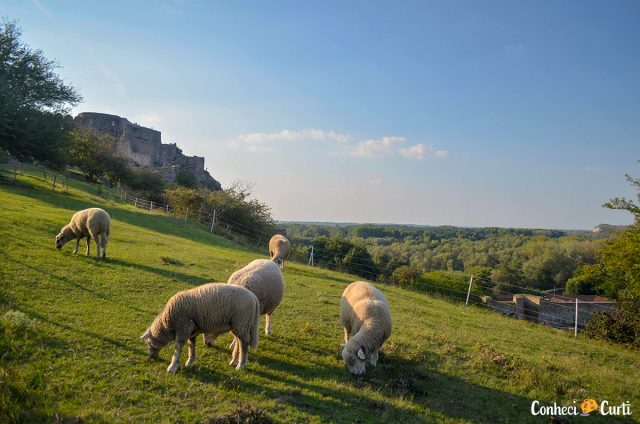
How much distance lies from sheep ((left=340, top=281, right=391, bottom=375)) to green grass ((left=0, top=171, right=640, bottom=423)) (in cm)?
35

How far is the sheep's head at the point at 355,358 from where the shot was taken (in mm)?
6566

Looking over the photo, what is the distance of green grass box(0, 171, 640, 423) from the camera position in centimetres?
484

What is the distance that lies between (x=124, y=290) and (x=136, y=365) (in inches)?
165

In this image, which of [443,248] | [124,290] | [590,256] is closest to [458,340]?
[124,290]

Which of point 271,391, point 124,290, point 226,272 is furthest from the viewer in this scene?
point 226,272

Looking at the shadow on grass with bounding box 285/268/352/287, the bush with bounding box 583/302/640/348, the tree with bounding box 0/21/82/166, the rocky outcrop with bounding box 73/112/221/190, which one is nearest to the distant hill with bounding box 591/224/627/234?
the bush with bounding box 583/302/640/348

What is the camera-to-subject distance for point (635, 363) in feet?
35.8

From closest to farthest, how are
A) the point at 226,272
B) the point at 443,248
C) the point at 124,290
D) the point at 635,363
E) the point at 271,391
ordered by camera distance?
1. the point at 271,391
2. the point at 124,290
3. the point at 635,363
4. the point at 226,272
5. the point at 443,248

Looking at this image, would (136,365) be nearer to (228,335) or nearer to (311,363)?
(228,335)

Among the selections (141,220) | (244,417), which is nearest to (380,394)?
(244,417)

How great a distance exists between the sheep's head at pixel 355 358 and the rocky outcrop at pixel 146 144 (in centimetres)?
6568

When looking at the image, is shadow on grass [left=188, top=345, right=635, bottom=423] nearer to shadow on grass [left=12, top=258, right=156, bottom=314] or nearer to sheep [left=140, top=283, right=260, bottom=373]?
sheep [left=140, top=283, right=260, bottom=373]

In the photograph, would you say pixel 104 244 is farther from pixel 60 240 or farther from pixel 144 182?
pixel 144 182

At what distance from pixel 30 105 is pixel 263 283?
100ft
